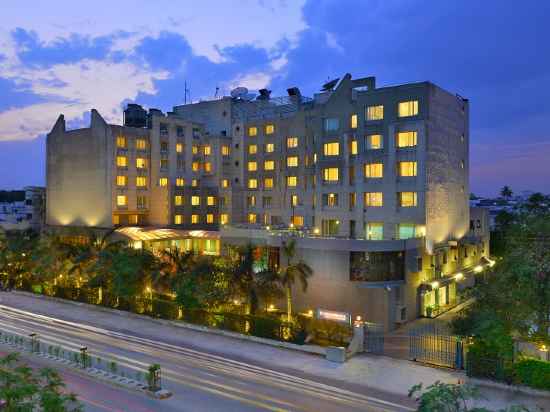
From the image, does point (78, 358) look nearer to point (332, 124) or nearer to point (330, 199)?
point (330, 199)

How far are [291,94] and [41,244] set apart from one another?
4505 cm

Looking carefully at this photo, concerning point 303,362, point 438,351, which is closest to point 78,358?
point 303,362

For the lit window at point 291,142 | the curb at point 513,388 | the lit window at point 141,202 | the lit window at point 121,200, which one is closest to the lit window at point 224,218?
the lit window at point 141,202

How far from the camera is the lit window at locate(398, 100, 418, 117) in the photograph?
170ft

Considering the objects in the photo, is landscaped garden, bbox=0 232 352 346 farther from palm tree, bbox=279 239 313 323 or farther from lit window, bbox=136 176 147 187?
lit window, bbox=136 176 147 187

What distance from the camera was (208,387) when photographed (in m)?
26.7

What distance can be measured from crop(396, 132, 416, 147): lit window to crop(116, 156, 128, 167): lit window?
42181 millimetres

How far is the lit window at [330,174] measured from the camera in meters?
61.3

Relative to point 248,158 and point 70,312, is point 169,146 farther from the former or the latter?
point 70,312

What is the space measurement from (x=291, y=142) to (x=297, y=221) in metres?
11.7

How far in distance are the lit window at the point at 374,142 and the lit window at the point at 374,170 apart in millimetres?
1959

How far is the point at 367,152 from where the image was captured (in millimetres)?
55438

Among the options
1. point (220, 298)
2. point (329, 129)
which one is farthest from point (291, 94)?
point (220, 298)

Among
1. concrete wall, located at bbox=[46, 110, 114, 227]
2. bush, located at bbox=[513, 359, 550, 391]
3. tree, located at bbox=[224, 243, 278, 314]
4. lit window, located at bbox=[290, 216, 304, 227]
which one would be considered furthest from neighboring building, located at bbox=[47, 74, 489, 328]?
bush, located at bbox=[513, 359, 550, 391]
